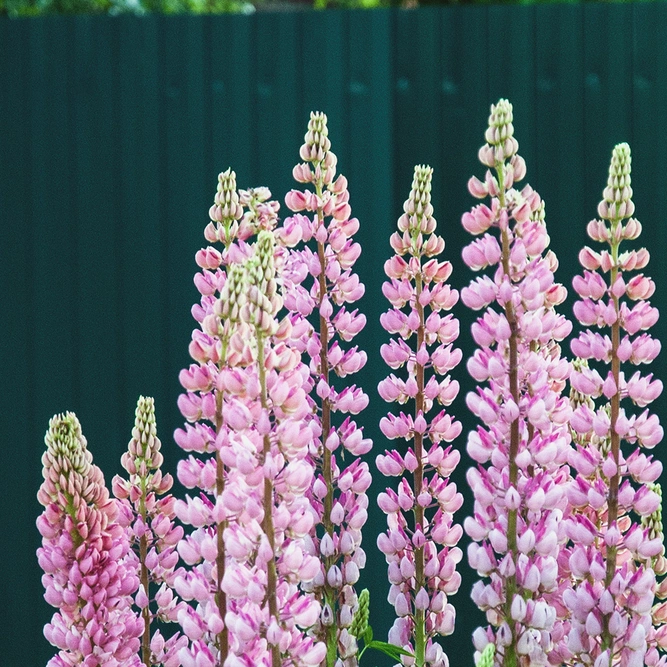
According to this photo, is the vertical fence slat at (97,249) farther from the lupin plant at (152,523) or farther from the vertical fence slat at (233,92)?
the lupin plant at (152,523)

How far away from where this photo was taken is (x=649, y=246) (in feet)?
9.02

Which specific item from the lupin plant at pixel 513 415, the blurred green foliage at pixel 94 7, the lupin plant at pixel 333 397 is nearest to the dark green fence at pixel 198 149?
the blurred green foliage at pixel 94 7

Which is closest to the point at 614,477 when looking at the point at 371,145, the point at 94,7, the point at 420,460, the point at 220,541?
the point at 420,460

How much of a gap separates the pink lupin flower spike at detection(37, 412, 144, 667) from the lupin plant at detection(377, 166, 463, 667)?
0.17 meters

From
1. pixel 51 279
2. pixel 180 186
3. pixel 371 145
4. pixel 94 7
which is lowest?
pixel 51 279

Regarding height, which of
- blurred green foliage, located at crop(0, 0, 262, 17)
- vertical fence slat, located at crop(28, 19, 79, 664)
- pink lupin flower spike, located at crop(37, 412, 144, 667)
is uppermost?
blurred green foliage, located at crop(0, 0, 262, 17)

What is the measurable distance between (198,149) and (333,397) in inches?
89.9

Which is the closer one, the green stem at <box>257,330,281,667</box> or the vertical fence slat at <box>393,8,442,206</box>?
the green stem at <box>257,330,281,667</box>

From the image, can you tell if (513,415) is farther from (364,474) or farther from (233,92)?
(233,92)

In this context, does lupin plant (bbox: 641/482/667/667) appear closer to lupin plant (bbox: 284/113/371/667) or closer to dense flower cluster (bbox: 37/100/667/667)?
dense flower cluster (bbox: 37/100/667/667)

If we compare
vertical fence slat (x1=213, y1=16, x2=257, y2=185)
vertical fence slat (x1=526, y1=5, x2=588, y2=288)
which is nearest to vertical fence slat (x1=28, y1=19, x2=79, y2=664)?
vertical fence slat (x1=213, y1=16, x2=257, y2=185)

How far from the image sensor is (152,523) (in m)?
0.65

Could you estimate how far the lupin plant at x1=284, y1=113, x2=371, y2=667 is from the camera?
2.19 feet

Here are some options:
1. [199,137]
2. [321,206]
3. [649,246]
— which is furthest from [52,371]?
[321,206]
